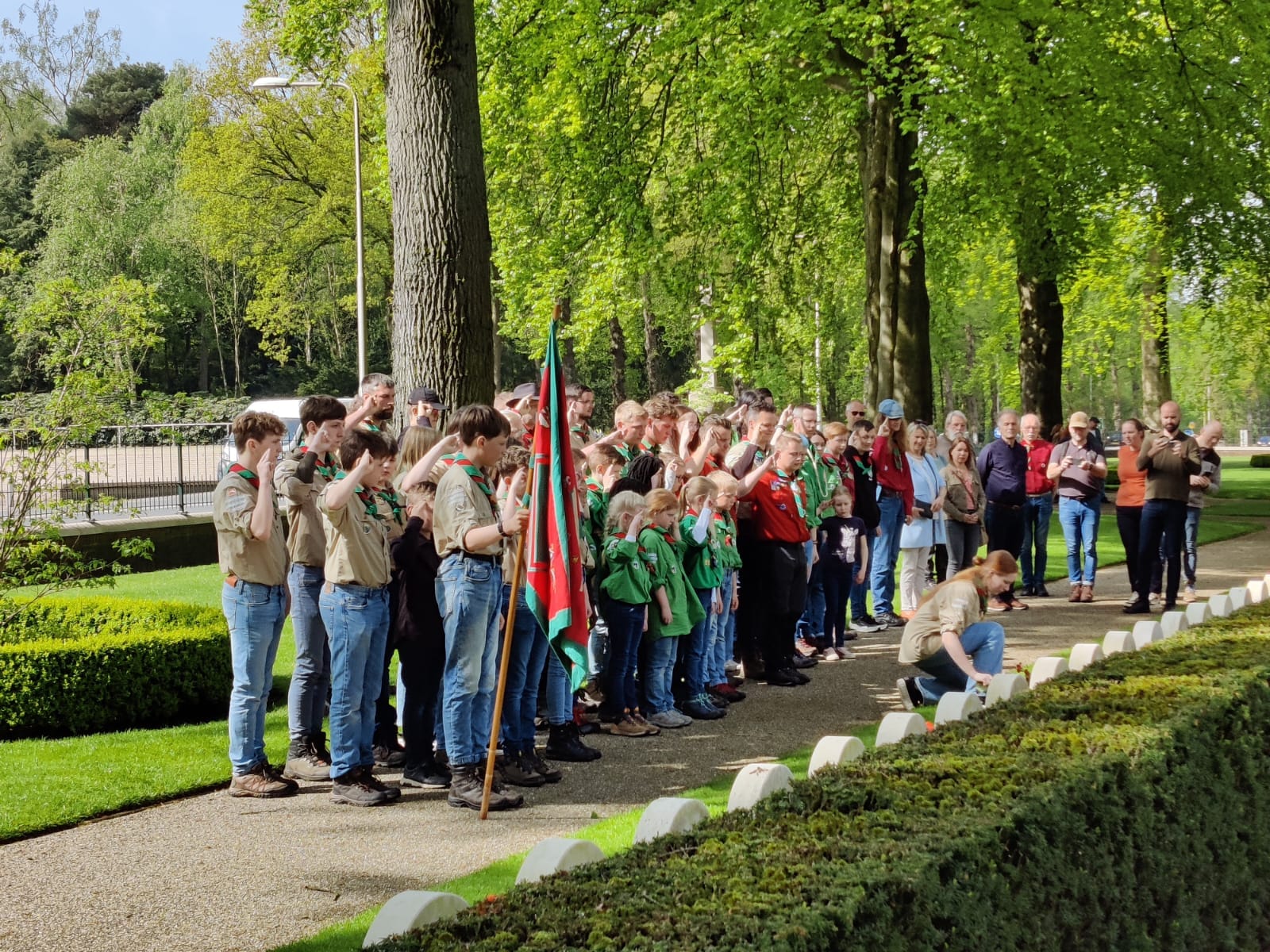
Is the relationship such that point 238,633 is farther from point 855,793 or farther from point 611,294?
point 611,294

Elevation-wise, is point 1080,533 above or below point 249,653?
below

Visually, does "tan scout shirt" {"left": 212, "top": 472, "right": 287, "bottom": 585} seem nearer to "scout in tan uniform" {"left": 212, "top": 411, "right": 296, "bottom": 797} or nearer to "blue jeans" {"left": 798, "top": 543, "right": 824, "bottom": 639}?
"scout in tan uniform" {"left": 212, "top": 411, "right": 296, "bottom": 797}

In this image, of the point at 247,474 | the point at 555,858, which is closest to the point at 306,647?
the point at 247,474

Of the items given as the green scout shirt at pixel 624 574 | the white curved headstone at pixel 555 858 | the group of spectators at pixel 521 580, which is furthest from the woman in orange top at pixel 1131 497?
the white curved headstone at pixel 555 858

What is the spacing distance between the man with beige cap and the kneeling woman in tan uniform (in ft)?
21.1

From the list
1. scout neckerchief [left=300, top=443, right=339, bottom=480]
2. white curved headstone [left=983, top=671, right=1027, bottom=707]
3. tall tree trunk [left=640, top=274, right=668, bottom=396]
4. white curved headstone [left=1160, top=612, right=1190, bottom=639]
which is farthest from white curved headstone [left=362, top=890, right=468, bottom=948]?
tall tree trunk [left=640, top=274, right=668, bottom=396]

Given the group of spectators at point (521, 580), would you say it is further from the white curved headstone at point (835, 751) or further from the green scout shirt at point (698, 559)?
the white curved headstone at point (835, 751)

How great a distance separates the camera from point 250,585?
7.30 metres

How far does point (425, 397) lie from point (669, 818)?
566 centimetres

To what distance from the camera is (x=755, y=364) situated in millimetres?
Result: 22328

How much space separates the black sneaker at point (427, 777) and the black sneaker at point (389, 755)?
0.49 m

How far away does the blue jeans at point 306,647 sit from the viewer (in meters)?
7.59

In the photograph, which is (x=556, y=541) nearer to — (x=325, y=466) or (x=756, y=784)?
(x=325, y=466)

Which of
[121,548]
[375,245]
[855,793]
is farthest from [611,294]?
[375,245]
